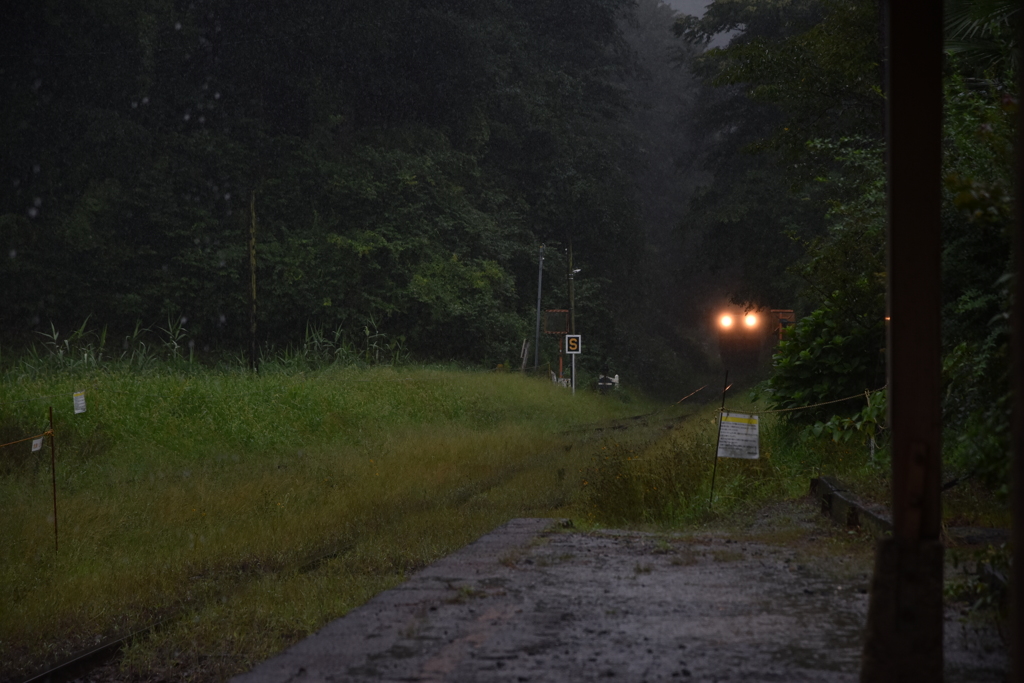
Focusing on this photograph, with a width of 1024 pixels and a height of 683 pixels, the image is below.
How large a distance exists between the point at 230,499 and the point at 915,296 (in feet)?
35.8

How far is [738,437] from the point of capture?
10781mm

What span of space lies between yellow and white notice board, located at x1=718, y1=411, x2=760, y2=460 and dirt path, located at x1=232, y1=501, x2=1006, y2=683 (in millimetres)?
2685

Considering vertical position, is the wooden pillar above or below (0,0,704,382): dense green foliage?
below

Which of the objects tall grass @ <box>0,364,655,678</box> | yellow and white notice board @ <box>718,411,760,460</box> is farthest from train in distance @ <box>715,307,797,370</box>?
yellow and white notice board @ <box>718,411,760,460</box>

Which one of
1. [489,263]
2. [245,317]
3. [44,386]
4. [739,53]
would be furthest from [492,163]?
[44,386]

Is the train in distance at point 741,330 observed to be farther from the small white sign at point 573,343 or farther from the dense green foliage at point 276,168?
the small white sign at point 573,343

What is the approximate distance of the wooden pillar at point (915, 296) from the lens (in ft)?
11.7

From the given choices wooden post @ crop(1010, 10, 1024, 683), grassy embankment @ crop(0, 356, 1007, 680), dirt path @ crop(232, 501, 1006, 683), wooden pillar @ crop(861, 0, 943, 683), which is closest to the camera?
wooden post @ crop(1010, 10, 1024, 683)

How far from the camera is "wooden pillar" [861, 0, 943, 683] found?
3568 millimetres

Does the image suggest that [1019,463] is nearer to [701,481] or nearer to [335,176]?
[701,481]

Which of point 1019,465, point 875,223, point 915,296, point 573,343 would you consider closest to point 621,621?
point 915,296

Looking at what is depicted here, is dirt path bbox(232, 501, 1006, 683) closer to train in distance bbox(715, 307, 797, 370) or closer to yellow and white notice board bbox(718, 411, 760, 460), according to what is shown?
yellow and white notice board bbox(718, 411, 760, 460)

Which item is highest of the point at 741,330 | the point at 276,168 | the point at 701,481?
the point at 276,168

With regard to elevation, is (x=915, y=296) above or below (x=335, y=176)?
below
